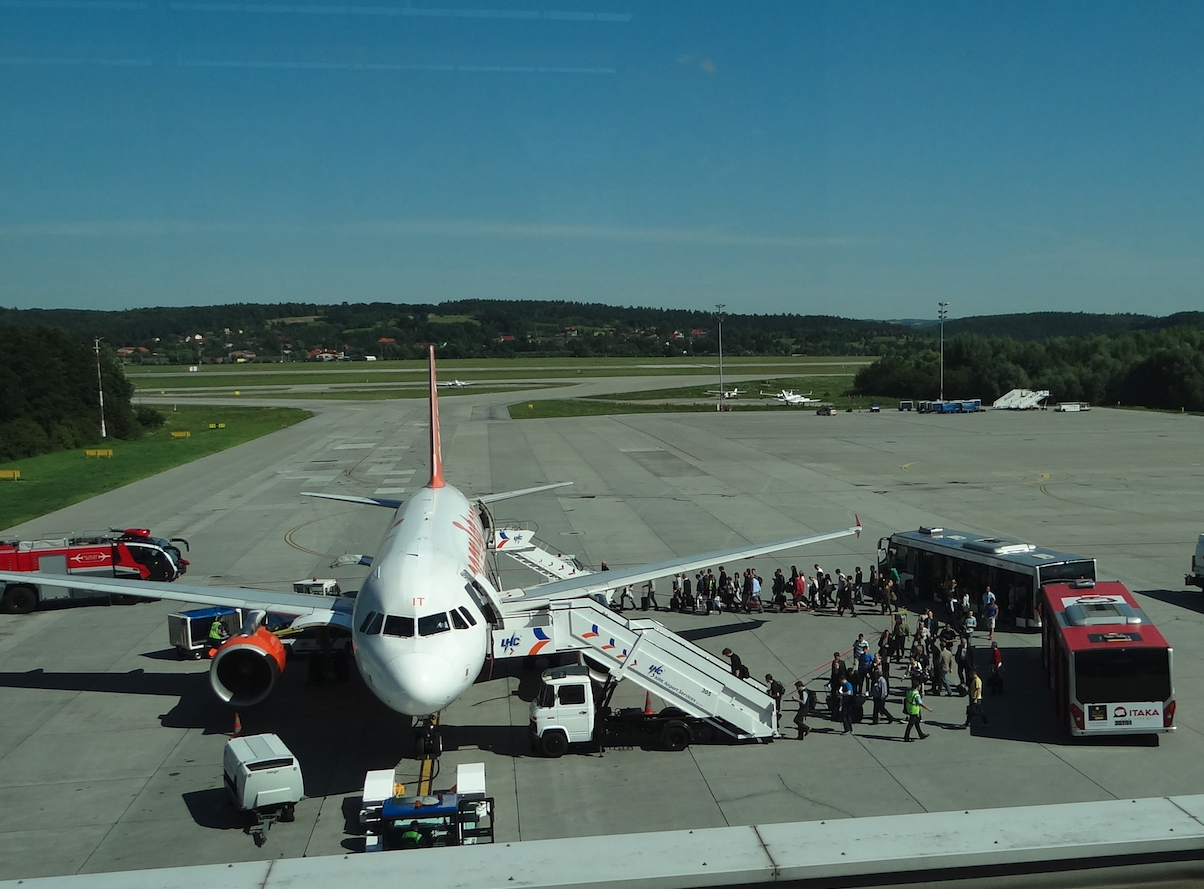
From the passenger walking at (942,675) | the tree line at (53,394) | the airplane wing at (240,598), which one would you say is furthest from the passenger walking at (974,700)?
the tree line at (53,394)

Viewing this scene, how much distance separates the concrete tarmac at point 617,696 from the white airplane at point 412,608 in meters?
2.09

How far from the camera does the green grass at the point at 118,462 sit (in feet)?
202

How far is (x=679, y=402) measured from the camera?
137500mm

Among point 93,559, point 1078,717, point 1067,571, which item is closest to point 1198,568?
point 1067,571

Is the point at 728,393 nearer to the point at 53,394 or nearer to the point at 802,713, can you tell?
the point at 53,394

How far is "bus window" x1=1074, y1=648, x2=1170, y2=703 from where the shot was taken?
22.0 m

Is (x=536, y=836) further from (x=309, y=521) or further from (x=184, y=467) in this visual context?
(x=184, y=467)

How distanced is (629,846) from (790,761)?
1650 centimetres

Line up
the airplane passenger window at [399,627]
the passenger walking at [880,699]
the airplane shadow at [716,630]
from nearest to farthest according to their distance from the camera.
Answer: the airplane passenger window at [399,627] → the passenger walking at [880,699] → the airplane shadow at [716,630]

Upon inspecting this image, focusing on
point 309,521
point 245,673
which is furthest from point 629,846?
point 309,521

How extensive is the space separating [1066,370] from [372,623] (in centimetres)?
14748

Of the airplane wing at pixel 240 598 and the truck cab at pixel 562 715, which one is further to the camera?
the airplane wing at pixel 240 598

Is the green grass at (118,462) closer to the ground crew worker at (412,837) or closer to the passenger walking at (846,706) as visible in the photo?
the ground crew worker at (412,837)

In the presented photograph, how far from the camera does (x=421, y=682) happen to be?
1908cm
